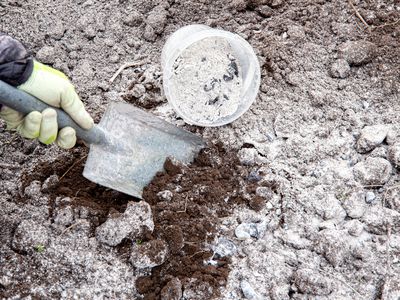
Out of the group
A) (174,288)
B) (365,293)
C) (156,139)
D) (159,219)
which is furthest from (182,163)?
(365,293)

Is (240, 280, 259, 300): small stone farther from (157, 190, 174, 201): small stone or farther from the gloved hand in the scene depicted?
the gloved hand

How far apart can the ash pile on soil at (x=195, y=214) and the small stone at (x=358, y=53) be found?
2.54ft

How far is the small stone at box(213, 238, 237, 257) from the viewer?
2.39 metres

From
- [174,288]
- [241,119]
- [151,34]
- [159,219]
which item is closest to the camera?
[174,288]

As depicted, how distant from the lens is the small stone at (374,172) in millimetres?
2574

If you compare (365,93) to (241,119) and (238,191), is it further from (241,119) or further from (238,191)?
(238,191)

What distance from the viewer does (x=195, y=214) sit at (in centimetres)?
249

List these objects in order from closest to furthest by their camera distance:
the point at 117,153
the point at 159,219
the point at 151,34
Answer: the point at 159,219 < the point at 117,153 < the point at 151,34

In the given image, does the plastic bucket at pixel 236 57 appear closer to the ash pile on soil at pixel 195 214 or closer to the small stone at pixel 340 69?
the ash pile on soil at pixel 195 214

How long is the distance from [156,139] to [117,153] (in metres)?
0.19

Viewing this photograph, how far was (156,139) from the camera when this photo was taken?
275cm

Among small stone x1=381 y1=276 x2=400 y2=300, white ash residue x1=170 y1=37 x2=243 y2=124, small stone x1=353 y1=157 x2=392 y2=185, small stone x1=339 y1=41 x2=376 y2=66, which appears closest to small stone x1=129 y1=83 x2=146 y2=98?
white ash residue x1=170 y1=37 x2=243 y2=124

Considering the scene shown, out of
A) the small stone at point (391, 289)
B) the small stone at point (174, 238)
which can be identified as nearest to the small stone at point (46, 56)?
the small stone at point (174, 238)

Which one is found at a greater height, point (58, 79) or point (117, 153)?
point (58, 79)
